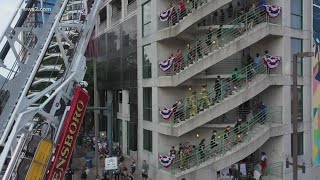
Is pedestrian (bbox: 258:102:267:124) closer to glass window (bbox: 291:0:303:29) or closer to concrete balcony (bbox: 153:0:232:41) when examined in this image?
glass window (bbox: 291:0:303:29)

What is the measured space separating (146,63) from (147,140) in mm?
5131

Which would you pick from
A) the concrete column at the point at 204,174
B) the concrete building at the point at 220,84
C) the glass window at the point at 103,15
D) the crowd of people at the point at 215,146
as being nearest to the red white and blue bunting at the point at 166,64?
the concrete building at the point at 220,84

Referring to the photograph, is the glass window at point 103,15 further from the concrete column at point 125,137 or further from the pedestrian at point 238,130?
the pedestrian at point 238,130

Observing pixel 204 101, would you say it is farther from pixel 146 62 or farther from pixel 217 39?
pixel 146 62

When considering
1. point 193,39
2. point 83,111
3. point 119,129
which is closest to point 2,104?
point 83,111

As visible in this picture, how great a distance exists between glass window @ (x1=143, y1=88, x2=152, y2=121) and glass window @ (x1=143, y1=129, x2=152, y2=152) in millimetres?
918

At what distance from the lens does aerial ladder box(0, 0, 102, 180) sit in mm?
9320

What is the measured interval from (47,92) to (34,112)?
110cm

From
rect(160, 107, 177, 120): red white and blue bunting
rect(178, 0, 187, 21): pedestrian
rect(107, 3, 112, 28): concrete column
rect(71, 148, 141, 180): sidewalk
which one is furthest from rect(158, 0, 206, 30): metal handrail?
rect(107, 3, 112, 28): concrete column

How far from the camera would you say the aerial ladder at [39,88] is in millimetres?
9320

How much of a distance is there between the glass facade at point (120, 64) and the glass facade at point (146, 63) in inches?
57.9

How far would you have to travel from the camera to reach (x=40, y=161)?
9.32 meters

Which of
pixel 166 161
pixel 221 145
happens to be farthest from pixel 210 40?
pixel 166 161

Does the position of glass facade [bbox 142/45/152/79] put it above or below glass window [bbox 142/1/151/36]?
below
